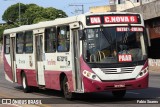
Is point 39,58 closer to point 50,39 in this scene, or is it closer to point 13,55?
point 50,39

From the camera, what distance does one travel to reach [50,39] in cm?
1683

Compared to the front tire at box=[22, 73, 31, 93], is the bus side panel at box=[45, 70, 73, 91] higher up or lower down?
higher up

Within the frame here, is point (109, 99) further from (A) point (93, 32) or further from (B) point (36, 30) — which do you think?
(B) point (36, 30)

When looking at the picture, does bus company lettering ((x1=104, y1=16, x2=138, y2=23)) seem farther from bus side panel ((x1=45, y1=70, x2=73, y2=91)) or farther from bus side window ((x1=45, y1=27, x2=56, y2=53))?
bus side window ((x1=45, y1=27, x2=56, y2=53))

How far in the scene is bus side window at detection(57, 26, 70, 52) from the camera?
→ 1533 centimetres

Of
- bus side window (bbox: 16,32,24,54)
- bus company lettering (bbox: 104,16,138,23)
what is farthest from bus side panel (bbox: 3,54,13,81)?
bus company lettering (bbox: 104,16,138,23)

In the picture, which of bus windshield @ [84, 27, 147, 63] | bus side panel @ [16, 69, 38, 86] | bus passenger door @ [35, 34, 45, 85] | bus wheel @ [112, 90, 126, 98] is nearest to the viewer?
bus windshield @ [84, 27, 147, 63]

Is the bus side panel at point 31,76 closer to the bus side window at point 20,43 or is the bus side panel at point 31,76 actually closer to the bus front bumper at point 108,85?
the bus side window at point 20,43

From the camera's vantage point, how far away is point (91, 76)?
547 inches

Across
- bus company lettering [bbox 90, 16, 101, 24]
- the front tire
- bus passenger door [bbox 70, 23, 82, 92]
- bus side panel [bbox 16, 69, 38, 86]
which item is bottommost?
the front tire

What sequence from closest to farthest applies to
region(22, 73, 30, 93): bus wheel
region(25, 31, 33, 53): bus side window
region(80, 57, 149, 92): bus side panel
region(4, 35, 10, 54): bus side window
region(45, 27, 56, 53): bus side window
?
region(80, 57, 149, 92): bus side panel < region(45, 27, 56, 53): bus side window < region(25, 31, 33, 53): bus side window < region(22, 73, 30, 93): bus wheel < region(4, 35, 10, 54): bus side window

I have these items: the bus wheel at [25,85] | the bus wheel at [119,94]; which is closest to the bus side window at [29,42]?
the bus wheel at [25,85]

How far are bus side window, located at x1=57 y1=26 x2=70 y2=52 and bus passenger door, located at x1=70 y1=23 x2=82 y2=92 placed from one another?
470 mm

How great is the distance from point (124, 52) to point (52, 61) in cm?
347
